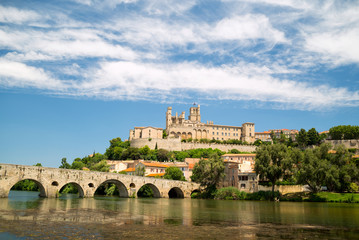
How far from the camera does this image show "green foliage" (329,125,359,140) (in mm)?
104375

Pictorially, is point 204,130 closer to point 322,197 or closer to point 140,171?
point 140,171

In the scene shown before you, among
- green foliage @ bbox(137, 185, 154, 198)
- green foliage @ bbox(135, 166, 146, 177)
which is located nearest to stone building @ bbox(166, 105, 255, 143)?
green foliage @ bbox(135, 166, 146, 177)

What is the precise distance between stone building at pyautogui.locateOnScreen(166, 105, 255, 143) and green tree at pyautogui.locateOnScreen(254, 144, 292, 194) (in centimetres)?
8065

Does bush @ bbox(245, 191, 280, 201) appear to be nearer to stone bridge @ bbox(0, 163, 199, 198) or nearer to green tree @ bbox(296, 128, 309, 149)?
stone bridge @ bbox(0, 163, 199, 198)

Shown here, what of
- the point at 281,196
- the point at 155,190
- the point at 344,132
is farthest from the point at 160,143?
the point at 281,196

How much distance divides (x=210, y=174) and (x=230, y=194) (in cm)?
503

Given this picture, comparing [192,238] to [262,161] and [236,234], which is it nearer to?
[236,234]

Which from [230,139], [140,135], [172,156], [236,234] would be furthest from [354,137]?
[236,234]

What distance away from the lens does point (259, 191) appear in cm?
5119

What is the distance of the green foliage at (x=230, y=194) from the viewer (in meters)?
51.9

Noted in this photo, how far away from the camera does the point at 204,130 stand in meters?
138

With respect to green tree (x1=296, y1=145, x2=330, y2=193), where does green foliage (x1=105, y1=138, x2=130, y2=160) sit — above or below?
above

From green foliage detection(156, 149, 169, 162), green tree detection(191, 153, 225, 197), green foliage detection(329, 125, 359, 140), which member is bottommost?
green tree detection(191, 153, 225, 197)

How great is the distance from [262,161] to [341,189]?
12088 millimetres
